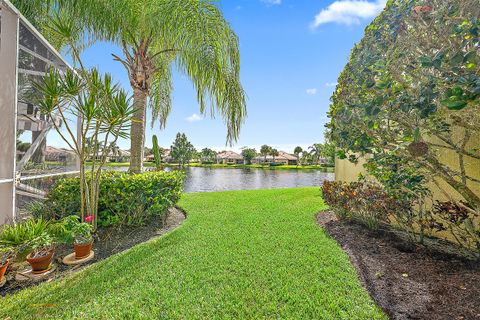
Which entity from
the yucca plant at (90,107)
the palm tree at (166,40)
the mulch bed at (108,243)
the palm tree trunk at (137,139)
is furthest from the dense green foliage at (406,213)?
the palm tree trunk at (137,139)

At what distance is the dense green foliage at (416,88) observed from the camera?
196 centimetres

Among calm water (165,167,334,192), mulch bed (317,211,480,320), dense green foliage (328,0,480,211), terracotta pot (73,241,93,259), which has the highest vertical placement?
dense green foliage (328,0,480,211)

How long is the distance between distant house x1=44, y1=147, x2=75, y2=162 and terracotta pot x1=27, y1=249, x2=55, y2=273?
146 inches

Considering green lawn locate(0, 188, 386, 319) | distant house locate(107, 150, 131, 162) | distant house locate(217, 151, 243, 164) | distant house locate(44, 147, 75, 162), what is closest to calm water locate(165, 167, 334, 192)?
distant house locate(107, 150, 131, 162)

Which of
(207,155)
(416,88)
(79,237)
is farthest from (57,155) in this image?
(207,155)

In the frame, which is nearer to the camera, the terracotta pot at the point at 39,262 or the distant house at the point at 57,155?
the terracotta pot at the point at 39,262

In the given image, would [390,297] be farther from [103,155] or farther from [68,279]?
[103,155]

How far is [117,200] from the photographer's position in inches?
181

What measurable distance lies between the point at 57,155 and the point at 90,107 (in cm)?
347

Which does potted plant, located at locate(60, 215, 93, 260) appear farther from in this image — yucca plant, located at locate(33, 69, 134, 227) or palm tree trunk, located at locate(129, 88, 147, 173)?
palm tree trunk, located at locate(129, 88, 147, 173)

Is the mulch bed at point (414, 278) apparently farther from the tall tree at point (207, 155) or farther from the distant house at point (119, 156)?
the tall tree at point (207, 155)

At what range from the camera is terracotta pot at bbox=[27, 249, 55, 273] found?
300 cm

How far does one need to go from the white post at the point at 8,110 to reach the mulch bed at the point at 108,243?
0.98m

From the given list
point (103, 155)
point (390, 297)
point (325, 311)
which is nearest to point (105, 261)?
point (103, 155)
